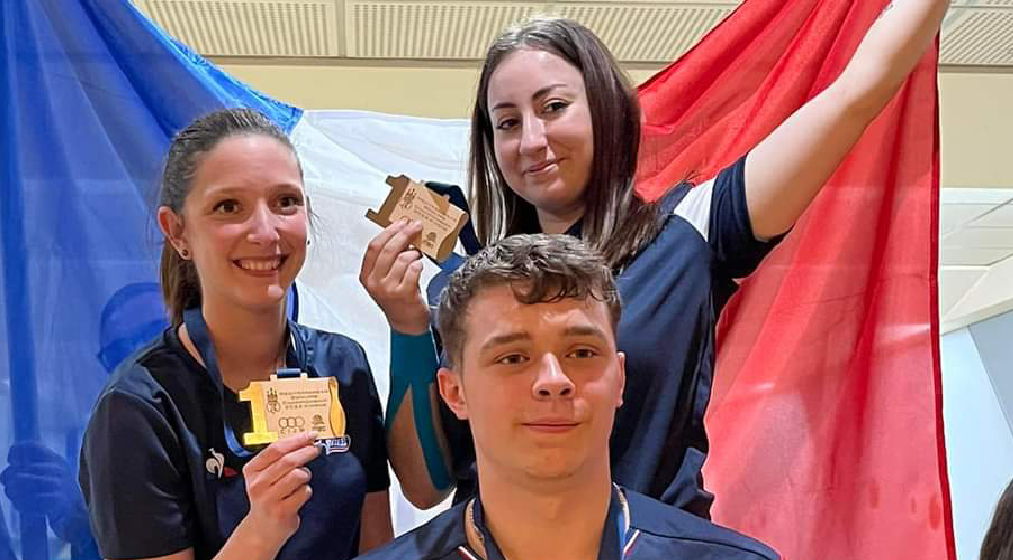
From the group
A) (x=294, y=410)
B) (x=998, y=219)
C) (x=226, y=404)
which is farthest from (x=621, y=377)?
(x=998, y=219)

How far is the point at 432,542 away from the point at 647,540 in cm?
29

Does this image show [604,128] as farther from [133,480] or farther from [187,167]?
[133,480]

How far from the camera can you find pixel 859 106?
145 cm

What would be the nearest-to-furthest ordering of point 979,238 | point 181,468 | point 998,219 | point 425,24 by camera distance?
point 181,468, point 425,24, point 998,219, point 979,238

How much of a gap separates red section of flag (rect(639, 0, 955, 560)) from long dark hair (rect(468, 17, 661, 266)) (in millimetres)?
385

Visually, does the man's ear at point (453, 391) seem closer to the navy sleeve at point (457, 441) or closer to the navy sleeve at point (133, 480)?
the navy sleeve at point (457, 441)

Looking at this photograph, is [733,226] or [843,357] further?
[843,357]

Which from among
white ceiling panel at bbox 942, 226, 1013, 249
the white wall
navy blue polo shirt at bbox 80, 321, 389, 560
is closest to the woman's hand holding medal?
navy blue polo shirt at bbox 80, 321, 389, 560

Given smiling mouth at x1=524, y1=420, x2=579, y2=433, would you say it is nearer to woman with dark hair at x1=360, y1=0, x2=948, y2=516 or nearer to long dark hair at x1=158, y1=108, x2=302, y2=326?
woman with dark hair at x1=360, y1=0, x2=948, y2=516

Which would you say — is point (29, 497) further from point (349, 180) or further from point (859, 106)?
point (859, 106)

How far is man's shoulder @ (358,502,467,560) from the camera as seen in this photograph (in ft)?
4.51

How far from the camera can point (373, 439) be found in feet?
5.13

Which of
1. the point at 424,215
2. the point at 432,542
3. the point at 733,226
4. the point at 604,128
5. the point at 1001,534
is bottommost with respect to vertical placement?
the point at 1001,534

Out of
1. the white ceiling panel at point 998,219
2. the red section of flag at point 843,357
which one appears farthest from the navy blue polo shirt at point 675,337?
the white ceiling panel at point 998,219
